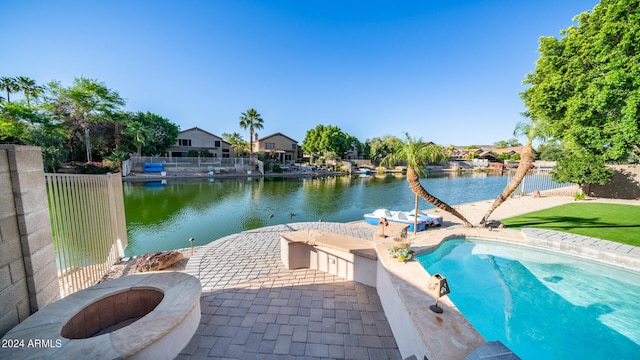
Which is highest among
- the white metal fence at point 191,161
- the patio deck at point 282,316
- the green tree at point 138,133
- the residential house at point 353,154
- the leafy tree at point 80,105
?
the leafy tree at point 80,105

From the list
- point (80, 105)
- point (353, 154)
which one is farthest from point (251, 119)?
point (353, 154)

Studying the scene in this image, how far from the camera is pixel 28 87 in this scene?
27.3 metres

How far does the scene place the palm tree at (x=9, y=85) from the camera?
87.6 ft

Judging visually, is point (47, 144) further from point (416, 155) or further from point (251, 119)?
point (416, 155)

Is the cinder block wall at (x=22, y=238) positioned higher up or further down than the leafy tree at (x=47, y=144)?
further down

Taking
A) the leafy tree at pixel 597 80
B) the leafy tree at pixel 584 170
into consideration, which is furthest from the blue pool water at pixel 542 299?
the leafy tree at pixel 584 170

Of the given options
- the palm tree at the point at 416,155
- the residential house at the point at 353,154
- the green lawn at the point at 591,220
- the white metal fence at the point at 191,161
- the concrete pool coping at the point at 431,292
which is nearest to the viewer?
the concrete pool coping at the point at 431,292

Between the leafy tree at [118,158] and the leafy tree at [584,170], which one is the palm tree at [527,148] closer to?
the leafy tree at [584,170]

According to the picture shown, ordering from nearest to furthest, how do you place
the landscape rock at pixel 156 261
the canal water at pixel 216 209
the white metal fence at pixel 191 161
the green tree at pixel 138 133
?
the landscape rock at pixel 156 261 < the canal water at pixel 216 209 < the white metal fence at pixel 191 161 < the green tree at pixel 138 133

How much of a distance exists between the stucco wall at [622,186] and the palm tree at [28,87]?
52.9m

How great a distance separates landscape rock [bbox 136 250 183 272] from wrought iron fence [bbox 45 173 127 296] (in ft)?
2.27

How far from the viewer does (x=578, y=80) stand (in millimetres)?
9266

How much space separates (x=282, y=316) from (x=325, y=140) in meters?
42.8

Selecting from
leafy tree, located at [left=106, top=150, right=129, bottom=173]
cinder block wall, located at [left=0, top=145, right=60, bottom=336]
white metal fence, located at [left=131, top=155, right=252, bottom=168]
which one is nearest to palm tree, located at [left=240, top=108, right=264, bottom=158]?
white metal fence, located at [left=131, top=155, right=252, bottom=168]
